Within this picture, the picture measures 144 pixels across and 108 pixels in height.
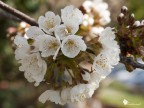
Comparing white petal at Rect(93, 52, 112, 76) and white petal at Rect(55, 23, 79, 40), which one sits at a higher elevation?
white petal at Rect(55, 23, 79, 40)

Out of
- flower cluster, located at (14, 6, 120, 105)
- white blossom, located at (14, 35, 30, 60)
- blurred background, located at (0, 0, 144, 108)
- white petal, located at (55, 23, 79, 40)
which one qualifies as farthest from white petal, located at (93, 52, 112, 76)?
blurred background, located at (0, 0, 144, 108)

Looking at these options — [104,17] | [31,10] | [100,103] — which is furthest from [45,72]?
[100,103]

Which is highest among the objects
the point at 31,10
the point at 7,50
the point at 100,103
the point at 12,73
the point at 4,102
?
the point at 31,10

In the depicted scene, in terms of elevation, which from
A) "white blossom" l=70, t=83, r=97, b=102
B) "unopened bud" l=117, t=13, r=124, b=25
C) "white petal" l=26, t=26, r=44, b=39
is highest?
"white petal" l=26, t=26, r=44, b=39

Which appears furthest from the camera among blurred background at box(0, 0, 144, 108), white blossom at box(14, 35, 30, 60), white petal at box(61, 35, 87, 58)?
blurred background at box(0, 0, 144, 108)

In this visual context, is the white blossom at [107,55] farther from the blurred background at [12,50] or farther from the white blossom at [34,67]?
the blurred background at [12,50]

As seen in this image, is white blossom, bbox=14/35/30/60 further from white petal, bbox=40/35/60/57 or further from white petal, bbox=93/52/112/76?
white petal, bbox=93/52/112/76

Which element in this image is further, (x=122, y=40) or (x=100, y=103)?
(x=100, y=103)

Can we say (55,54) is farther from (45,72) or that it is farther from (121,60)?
(121,60)

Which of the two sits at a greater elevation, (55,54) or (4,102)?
(55,54)
